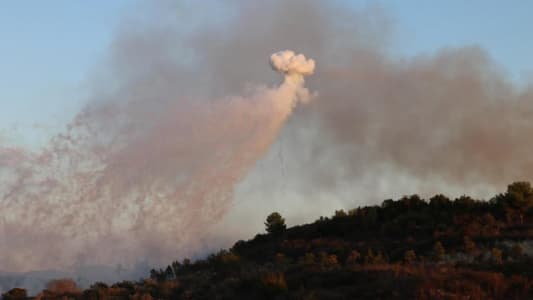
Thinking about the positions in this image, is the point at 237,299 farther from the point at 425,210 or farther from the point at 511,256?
the point at 425,210

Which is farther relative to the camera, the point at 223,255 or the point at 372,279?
the point at 223,255

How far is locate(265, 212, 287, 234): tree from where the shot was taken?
202 ft

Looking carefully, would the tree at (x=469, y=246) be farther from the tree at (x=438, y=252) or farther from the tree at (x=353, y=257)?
the tree at (x=353, y=257)

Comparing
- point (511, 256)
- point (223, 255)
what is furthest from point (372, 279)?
point (223, 255)

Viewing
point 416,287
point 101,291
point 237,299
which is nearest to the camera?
point 416,287

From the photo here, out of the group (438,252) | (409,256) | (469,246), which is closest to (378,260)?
(409,256)

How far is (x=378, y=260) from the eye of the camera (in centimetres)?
3659

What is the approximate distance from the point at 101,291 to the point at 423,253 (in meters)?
18.5

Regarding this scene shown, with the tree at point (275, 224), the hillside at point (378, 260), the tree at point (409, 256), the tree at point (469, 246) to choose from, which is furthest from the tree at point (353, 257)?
the tree at point (275, 224)

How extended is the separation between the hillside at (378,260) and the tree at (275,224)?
0.10 meters

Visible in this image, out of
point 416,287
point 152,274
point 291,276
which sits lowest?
point 416,287

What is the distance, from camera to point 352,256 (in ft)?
131

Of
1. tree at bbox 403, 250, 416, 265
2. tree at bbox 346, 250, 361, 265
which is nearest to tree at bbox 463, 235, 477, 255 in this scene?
tree at bbox 403, 250, 416, 265

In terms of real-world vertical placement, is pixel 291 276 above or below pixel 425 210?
below
